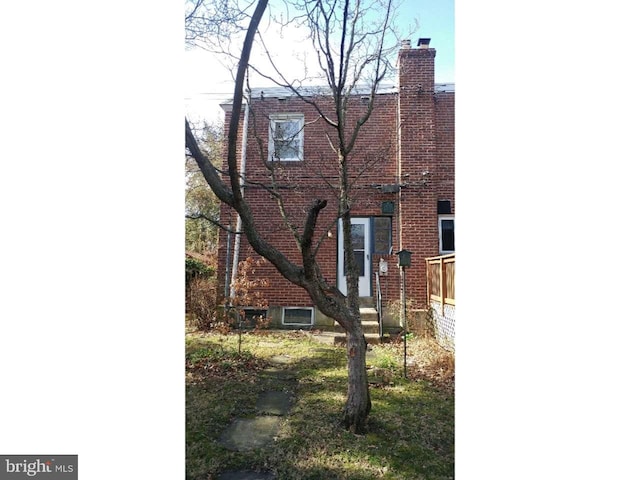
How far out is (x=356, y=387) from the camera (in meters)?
2.40

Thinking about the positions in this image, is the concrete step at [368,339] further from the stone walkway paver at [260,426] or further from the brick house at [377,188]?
the stone walkway paver at [260,426]

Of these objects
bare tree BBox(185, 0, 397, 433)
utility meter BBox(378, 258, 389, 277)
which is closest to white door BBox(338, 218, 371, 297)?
utility meter BBox(378, 258, 389, 277)

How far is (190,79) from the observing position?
2412 millimetres

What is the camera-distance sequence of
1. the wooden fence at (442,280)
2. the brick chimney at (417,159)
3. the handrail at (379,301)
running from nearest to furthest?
the wooden fence at (442,280) → the handrail at (379,301) → the brick chimney at (417,159)

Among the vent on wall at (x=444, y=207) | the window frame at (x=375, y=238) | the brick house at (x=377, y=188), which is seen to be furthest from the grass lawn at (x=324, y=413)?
the vent on wall at (x=444, y=207)

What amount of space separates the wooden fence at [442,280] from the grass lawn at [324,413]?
0.67 metres

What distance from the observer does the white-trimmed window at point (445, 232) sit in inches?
227

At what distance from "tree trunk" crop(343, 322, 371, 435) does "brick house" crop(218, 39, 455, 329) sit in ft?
10.8

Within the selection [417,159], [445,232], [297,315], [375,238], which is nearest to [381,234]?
[375,238]

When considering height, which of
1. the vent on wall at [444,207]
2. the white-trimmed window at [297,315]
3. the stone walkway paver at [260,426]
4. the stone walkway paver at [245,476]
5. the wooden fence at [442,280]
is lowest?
the stone walkway paver at [260,426]

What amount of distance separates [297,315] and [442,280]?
8.51 feet
